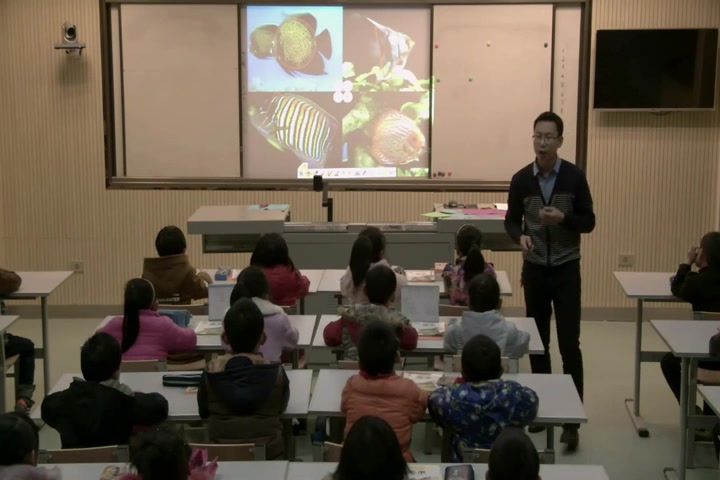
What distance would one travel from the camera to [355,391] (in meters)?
3.55

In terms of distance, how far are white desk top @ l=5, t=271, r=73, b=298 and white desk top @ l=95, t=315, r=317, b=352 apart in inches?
37.4

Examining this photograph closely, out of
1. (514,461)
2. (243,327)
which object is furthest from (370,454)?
(243,327)

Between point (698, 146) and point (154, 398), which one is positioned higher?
point (698, 146)

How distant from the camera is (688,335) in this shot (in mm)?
4508

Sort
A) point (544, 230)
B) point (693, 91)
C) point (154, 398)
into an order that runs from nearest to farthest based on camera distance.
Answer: point (154, 398), point (544, 230), point (693, 91)

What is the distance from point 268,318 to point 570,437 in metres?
1.78

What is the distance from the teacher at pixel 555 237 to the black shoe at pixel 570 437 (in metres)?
0.23

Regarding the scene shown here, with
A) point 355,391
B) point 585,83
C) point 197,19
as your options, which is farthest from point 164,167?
point 355,391

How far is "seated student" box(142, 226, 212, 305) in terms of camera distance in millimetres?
5422

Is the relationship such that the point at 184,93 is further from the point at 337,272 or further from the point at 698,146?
the point at 698,146

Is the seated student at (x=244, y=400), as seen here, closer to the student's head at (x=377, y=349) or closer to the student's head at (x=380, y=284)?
the student's head at (x=377, y=349)

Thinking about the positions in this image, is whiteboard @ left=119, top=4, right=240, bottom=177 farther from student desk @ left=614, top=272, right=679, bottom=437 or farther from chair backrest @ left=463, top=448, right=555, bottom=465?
chair backrest @ left=463, top=448, right=555, bottom=465

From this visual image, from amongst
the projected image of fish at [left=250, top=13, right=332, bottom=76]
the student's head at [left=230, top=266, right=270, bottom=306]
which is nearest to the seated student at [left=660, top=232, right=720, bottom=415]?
the student's head at [left=230, top=266, right=270, bottom=306]

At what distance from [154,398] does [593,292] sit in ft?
16.7
